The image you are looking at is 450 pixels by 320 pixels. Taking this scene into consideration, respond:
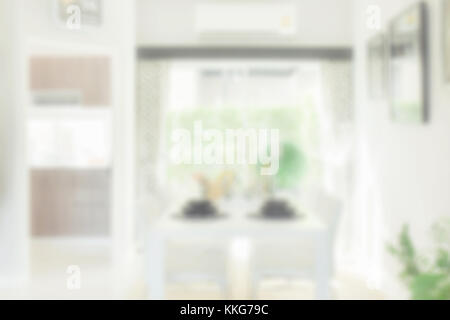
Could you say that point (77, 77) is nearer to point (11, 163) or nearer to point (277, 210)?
point (11, 163)

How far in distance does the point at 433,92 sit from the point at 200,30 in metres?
2.83

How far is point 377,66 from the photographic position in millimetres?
4043

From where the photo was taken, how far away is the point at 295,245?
12.3 feet

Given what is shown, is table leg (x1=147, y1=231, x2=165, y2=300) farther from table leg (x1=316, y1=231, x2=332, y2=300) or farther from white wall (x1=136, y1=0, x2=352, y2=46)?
white wall (x1=136, y1=0, x2=352, y2=46)

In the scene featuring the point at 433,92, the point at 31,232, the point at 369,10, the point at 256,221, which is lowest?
the point at 31,232

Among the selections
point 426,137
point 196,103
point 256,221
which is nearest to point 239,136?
point 196,103

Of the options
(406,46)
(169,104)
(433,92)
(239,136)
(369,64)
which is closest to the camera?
(433,92)

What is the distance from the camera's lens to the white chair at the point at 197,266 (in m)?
3.35

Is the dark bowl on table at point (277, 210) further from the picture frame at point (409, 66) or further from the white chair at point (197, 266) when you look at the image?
the picture frame at point (409, 66)

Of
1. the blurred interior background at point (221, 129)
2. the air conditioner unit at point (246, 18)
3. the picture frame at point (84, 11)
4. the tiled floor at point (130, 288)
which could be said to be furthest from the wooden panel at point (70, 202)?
the air conditioner unit at point (246, 18)

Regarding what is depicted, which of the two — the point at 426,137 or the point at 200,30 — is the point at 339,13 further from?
the point at 426,137

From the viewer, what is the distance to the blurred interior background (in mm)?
3279

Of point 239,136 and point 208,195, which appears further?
point 239,136
